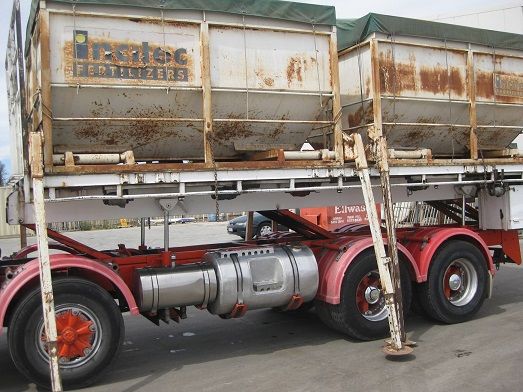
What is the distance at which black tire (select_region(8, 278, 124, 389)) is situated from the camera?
193 inches

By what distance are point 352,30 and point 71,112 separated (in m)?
3.76

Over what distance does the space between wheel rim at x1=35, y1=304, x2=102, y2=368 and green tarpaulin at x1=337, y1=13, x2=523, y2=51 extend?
469cm

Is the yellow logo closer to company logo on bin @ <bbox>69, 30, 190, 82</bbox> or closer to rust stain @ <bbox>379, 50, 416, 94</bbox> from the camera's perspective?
company logo on bin @ <bbox>69, 30, 190, 82</bbox>

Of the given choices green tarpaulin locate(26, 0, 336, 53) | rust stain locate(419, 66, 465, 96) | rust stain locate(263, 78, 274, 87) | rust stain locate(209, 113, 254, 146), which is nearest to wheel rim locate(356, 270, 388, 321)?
rust stain locate(209, 113, 254, 146)

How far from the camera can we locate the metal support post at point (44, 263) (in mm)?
4547

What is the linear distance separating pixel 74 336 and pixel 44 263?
84 centimetres

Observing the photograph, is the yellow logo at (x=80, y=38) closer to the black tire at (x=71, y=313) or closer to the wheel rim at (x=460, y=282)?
the black tire at (x=71, y=313)

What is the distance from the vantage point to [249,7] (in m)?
6.16

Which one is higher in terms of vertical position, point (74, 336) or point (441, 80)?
point (441, 80)

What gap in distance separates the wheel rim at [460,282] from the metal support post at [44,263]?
189 inches

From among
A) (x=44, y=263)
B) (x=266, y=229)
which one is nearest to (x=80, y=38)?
(x=44, y=263)

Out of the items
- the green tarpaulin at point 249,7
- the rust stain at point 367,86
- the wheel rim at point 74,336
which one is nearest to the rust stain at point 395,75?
the rust stain at point 367,86

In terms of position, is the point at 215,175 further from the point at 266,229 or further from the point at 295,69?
the point at 266,229


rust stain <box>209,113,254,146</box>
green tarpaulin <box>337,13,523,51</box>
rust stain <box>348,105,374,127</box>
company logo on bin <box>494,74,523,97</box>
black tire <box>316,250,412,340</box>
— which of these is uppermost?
green tarpaulin <box>337,13,523,51</box>
